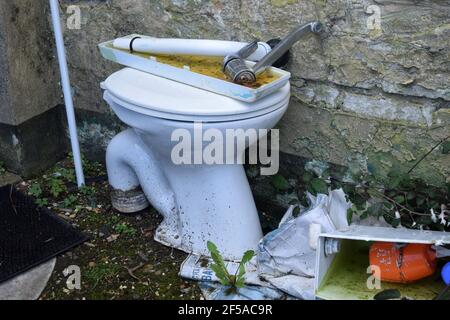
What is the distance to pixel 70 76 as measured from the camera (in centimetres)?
233

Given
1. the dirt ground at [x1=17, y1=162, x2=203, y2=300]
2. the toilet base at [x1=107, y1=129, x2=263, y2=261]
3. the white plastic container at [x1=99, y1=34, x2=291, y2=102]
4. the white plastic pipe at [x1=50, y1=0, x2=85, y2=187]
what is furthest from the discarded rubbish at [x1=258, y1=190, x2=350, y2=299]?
the white plastic pipe at [x1=50, y1=0, x2=85, y2=187]

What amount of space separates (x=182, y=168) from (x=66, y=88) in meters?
0.63

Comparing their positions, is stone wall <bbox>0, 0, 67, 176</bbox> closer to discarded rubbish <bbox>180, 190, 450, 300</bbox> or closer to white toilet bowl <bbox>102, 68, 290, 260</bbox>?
white toilet bowl <bbox>102, 68, 290, 260</bbox>

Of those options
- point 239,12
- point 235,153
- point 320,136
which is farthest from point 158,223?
point 239,12

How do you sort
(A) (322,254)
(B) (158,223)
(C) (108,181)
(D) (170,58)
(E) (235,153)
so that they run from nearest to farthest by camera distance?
(A) (322,254) → (E) (235,153) → (D) (170,58) → (B) (158,223) → (C) (108,181)

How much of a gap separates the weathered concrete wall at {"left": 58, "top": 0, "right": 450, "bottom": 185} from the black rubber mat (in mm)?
771

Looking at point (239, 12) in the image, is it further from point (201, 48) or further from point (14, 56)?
point (14, 56)

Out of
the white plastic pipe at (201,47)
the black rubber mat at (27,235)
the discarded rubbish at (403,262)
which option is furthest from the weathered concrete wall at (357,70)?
the black rubber mat at (27,235)

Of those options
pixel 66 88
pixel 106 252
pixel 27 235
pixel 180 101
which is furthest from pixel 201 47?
pixel 27 235

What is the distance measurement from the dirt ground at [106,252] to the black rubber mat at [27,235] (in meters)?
0.04

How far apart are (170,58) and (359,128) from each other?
0.63 meters

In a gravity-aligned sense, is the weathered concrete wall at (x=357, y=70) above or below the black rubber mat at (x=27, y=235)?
above

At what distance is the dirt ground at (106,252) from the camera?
1.80m

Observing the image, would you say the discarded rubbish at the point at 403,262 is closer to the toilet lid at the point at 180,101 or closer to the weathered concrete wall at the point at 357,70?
the weathered concrete wall at the point at 357,70
